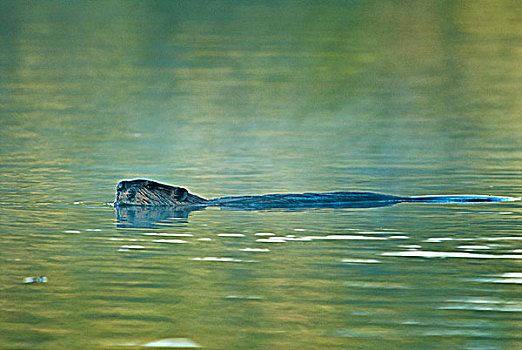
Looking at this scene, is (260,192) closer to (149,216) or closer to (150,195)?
(150,195)

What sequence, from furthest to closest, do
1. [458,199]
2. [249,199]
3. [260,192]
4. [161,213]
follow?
[260,192]
[458,199]
[249,199]
[161,213]

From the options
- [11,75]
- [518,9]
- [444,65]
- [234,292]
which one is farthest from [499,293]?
[518,9]

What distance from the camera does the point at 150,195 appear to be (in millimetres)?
11203

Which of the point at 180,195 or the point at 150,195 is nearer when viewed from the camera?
the point at 180,195

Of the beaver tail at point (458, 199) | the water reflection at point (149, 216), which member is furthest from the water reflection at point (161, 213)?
the beaver tail at point (458, 199)

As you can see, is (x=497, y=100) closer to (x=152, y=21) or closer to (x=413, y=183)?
(x=413, y=183)

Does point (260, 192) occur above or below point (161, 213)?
above

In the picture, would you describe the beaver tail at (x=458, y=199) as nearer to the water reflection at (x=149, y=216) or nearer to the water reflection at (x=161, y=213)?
the water reflection at (x=161, y=213)

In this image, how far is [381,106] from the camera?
2097 cm

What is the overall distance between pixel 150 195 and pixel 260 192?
1112 millimetres

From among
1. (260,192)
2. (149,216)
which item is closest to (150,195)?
(149,216)

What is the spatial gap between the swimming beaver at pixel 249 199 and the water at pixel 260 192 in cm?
26

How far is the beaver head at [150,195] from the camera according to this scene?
11.1m

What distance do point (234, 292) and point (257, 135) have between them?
9.31 m
